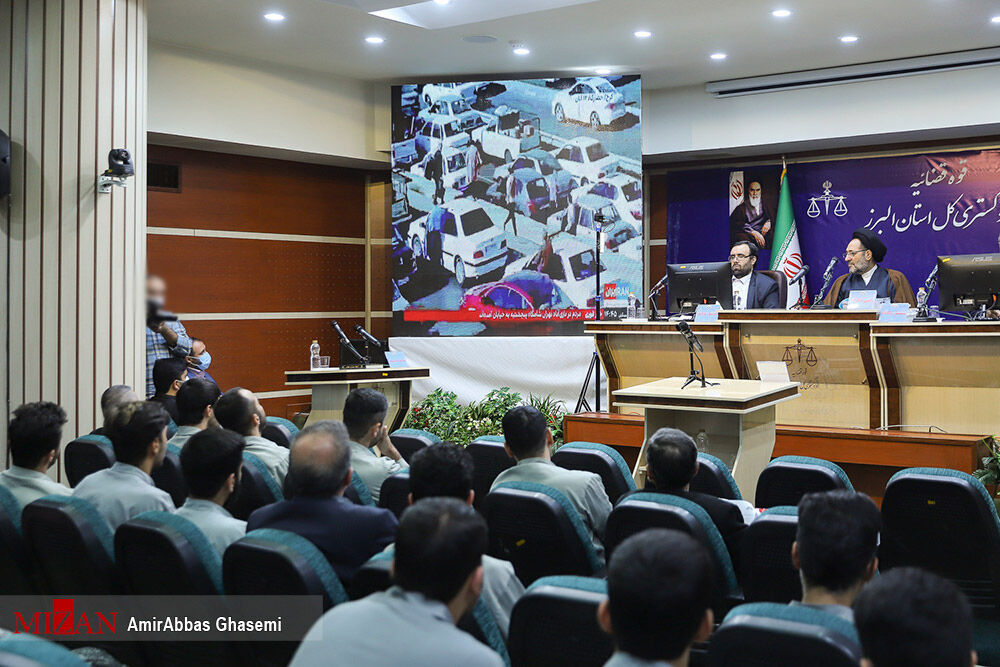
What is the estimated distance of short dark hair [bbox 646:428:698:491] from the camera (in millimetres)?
2646

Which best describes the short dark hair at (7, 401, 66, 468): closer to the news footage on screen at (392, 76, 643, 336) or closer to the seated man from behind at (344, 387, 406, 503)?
the seated man from behind at (344, 387, 406, 503)

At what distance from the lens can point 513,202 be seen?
26.4 ft

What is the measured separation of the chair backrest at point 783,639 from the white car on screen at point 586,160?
22.1 feet

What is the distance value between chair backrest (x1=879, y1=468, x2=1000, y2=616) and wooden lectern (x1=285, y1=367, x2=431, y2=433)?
145 inches

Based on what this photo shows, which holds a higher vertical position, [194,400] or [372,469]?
[194,400]

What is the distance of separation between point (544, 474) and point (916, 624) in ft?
5.96

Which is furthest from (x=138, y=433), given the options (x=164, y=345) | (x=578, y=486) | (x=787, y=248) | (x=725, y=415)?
(x=787, y=248)

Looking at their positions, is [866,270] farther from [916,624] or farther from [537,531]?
[916,624]


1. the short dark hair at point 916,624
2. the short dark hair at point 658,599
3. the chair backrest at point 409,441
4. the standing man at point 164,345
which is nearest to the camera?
the short dark hair at point 916,624

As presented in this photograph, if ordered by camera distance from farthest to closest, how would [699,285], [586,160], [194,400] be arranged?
[586,160]
[699,285]
[194,400]

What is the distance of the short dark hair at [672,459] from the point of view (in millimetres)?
2646

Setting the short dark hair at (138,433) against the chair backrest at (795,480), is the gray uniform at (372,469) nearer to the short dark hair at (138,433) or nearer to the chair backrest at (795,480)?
the short dark hair at (138,433)

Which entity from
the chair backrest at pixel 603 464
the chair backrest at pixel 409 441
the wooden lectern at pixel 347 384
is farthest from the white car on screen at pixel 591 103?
the chair backrest at pixel 603 464

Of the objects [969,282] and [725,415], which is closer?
[725,415]
